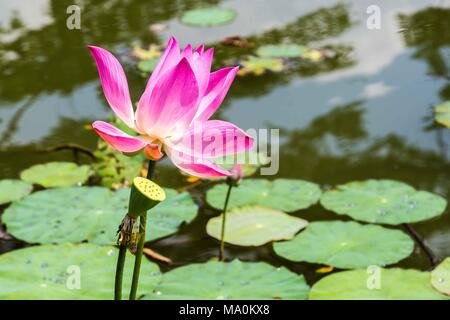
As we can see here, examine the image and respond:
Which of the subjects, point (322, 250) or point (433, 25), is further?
point (433, 25)

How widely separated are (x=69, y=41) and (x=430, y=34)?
1.60m

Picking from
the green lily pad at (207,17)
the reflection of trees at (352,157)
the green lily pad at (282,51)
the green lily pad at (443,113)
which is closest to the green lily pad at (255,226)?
the reflection of trees at (352,157)

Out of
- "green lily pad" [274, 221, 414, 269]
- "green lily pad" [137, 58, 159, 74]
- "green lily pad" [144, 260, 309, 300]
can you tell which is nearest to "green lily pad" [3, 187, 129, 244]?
"green lily pad" [144, 260, 309, 300]

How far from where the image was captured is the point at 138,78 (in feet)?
8.64

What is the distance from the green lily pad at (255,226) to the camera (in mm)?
1641

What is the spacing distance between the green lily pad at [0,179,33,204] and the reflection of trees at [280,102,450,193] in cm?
77

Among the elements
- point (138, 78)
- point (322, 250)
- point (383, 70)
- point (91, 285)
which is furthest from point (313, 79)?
point (91, 285)

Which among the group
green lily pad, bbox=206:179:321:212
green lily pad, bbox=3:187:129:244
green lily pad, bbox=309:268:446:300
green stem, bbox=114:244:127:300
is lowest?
green lily pad, bbox=206:179:321:212

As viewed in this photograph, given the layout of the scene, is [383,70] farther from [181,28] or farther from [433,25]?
[181,28]

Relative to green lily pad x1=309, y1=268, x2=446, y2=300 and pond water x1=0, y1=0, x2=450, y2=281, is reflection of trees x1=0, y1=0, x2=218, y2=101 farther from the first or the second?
green lily pad x1=309, y1=268, x2=446, y2=300

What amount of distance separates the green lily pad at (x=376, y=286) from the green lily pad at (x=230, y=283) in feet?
0.16

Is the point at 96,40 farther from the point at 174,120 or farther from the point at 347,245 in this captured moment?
the point at 174,120

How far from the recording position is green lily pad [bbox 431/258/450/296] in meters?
1.38
